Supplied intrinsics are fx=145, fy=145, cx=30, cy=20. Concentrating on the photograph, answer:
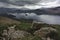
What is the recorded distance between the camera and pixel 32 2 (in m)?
1.94

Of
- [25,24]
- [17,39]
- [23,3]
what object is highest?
[23,3]

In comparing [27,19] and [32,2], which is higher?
[32,2]

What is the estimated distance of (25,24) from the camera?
6.20 feet

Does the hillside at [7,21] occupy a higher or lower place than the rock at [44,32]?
higher

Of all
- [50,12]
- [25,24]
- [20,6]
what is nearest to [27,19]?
[25,24]

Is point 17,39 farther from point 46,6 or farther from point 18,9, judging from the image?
point 46,6

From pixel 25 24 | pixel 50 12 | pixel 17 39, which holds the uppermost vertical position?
pixel 50 12

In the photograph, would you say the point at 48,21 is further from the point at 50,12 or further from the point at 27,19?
the point at 27,19

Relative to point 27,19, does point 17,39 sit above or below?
below

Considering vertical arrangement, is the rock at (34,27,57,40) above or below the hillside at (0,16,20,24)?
below

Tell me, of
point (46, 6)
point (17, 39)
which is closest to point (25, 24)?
point (17, 39)

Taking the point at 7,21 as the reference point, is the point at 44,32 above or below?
below

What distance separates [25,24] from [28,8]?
0.73 feet

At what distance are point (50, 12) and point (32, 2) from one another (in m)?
0.28
